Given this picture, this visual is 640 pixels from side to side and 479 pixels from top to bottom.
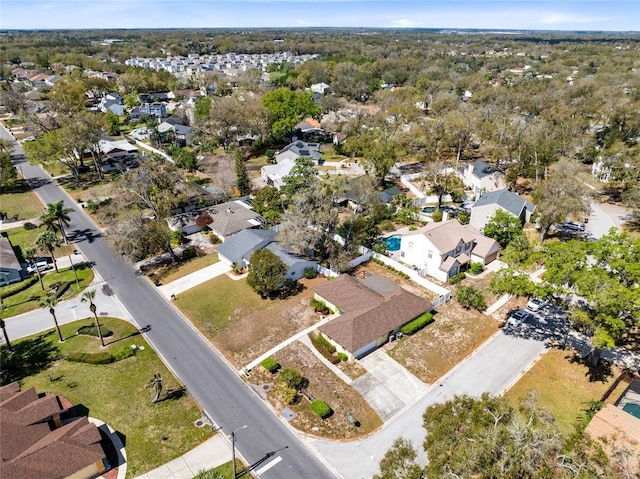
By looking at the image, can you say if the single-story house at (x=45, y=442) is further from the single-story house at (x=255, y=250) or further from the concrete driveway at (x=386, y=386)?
the single-story house at (x=255, y=250)

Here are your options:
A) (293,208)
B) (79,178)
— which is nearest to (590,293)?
(293,208)

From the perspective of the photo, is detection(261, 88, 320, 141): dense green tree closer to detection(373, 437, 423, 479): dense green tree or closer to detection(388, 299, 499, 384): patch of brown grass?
detection(388, 299, 499, 384): patch of brown grass

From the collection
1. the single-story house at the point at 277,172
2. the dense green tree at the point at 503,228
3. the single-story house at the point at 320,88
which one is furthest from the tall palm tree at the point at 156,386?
the single-story house at the point at 320,88

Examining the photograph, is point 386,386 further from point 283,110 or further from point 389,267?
point 283,110

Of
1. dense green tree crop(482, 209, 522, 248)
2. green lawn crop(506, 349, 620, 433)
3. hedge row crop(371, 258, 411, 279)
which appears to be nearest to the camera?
green lawn crop(506, 349, 620, 433)

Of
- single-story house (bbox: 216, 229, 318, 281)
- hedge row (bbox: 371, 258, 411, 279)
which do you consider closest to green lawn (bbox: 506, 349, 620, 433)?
hedge row (bbox: 371, 258, 411, 279)

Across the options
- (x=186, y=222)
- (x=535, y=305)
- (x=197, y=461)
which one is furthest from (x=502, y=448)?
(x=186, y=222)
